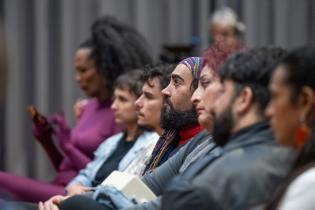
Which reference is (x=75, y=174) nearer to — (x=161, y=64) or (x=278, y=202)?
(x=161, y=64)

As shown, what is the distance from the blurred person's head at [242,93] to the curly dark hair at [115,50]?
253 cm

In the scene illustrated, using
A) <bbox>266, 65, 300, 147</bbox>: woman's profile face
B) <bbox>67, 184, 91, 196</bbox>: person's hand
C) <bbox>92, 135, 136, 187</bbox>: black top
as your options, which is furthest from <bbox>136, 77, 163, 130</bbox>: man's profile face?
<bbox>266, 65, 300, 147</bbox>: woman's profile face

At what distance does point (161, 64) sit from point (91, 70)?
136 cm

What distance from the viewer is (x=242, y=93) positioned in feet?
8.05

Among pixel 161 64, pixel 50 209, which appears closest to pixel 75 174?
pixel 161 64

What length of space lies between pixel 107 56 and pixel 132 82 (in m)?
0.66

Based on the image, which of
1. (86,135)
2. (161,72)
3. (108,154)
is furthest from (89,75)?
(161,72)

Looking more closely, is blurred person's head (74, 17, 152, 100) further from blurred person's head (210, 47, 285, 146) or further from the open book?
blurred person's head (210, 47, 285, 146)

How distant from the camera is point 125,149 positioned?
4.42m

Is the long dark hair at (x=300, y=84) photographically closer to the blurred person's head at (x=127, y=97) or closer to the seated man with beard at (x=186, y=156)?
the seated man with beard at (x=186, y=156)

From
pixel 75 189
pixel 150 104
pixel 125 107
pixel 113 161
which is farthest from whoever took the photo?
pixel 125 107

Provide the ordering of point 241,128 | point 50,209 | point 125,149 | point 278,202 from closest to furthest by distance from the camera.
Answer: point 278,202
point 241,128
point 50,209
point 125,149

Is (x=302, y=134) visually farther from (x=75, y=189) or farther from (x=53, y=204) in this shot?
(x=75, y=189)

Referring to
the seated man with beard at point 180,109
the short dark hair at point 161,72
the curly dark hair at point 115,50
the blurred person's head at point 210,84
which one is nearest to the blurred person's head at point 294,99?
the blurred person's head at point 210,84
